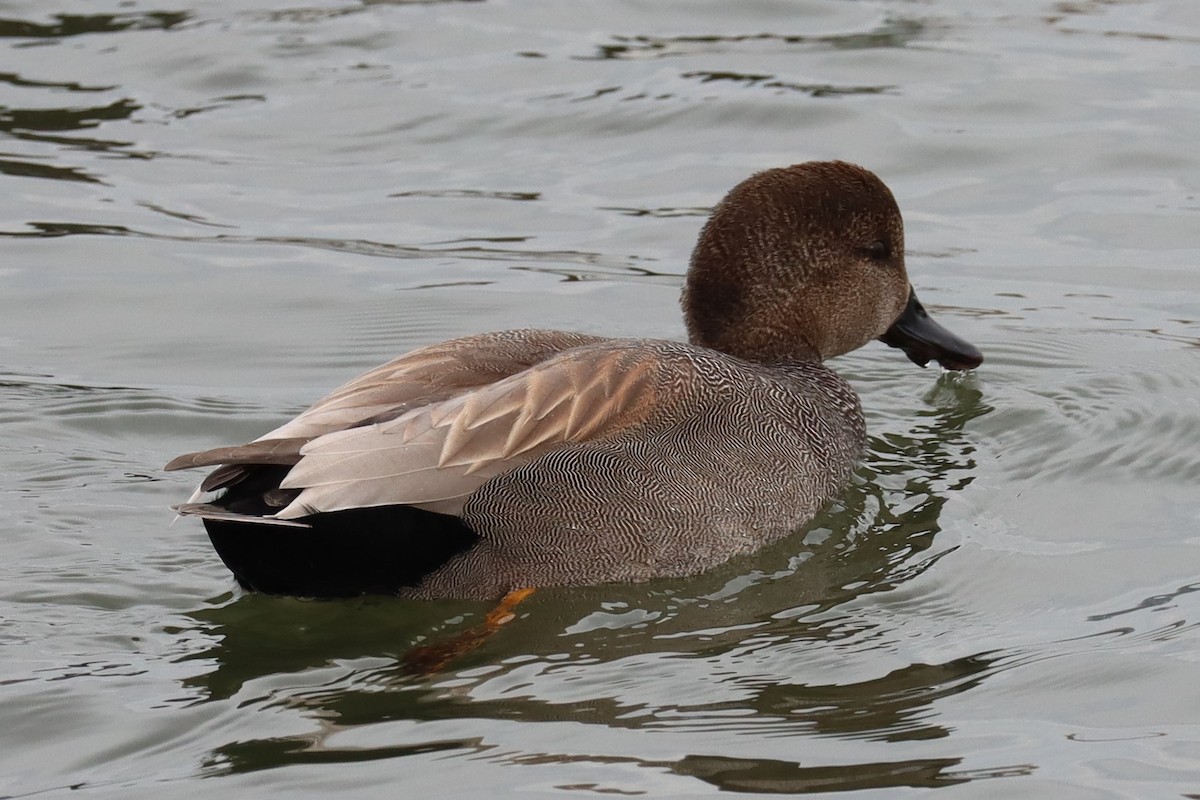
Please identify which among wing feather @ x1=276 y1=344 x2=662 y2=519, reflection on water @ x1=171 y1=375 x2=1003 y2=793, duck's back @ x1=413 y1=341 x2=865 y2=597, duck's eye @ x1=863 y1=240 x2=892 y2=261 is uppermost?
duck's eye @ x1=863 y1=240 x2=892 y2=261

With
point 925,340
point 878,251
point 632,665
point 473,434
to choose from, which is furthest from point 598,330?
point 632,665

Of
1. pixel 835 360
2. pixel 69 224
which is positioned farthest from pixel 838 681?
pixel 69 224

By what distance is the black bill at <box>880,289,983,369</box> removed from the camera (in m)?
7.60

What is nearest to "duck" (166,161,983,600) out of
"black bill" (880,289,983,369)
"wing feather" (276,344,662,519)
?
"wing feather" (276,344,662,519)

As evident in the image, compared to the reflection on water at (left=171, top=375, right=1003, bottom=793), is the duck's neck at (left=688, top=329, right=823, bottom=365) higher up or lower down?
higher up

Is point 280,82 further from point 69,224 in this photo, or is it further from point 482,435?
point 482,435

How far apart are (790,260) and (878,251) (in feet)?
1.42

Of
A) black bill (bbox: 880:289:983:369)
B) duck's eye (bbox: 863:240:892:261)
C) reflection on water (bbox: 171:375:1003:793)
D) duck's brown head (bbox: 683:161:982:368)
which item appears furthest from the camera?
black bill (bbox: 880:289:983:369)

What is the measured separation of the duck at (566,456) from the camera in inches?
212

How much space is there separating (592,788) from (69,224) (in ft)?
21.0

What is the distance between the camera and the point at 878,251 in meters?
7.21

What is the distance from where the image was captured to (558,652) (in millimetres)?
5434

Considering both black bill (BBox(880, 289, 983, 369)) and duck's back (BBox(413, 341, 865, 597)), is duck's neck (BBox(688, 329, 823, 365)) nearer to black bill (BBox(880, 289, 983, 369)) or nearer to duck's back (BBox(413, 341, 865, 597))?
duck's back (BBox(413, 341, 865, 597))

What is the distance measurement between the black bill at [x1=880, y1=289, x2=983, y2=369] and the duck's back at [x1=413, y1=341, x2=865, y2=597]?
1.23 metres
